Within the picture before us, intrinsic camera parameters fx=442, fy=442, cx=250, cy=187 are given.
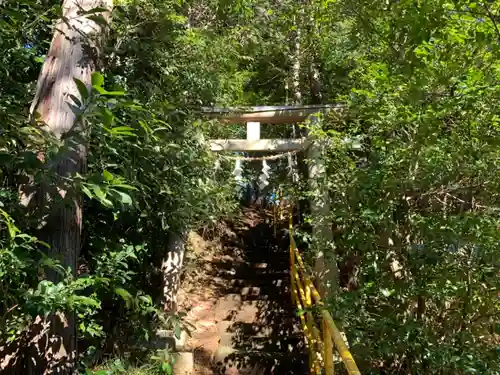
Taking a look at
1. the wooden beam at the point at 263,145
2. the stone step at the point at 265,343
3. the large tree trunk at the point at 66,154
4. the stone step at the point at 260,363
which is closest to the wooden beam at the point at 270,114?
the wooden beam at the point at 263,145

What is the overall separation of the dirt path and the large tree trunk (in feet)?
8.64

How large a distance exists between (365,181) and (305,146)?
94.5 inches

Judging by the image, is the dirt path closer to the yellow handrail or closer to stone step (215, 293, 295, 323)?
stone step (215, 293, 295, 323)

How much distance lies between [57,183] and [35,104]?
51cm

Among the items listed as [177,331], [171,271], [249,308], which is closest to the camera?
[177,331]

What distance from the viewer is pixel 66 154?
191cm

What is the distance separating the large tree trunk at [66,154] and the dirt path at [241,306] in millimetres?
2634

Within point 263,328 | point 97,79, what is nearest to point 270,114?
point 263,328

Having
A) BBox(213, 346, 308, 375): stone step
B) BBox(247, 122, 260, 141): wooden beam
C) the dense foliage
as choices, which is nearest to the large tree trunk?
the dense foliage

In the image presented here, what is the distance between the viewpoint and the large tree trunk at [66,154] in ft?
6.69

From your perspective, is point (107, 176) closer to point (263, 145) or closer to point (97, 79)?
point (97, 79)

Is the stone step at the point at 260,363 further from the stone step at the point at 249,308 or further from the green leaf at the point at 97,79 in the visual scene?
the green leaf at the point at 97,79

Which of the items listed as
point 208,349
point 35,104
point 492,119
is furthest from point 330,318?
point 208,349

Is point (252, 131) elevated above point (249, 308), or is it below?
above
